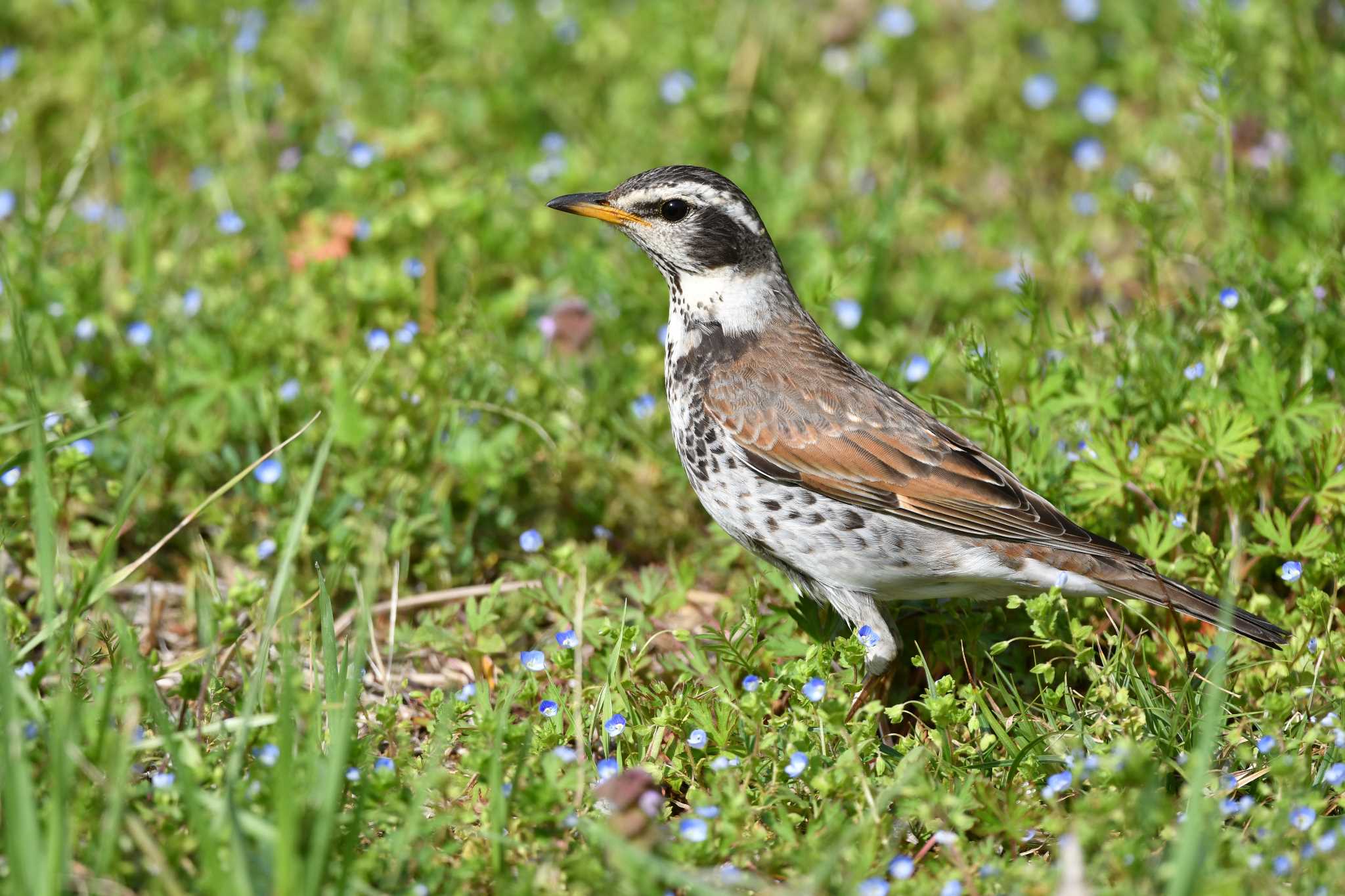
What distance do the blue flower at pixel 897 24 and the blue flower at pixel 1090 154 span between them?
1552 millimetres

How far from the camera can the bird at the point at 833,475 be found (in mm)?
5383

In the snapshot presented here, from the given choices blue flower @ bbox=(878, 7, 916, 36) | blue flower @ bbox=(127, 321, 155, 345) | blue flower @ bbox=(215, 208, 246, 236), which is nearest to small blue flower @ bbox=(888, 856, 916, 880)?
blue flower @ bbox=(127, 321, 155, 345)

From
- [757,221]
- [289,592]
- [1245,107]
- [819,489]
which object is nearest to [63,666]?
[289,592]

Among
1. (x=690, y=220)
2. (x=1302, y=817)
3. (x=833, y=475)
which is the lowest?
(x=1302, y=817)

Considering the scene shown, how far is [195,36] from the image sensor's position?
8.66 m

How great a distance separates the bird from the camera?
17.7 feet

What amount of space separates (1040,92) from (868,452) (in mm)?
5025

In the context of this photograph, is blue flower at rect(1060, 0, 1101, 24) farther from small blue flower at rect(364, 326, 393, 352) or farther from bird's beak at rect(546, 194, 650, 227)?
small blue flower at rect(364, 326, 393, 352)

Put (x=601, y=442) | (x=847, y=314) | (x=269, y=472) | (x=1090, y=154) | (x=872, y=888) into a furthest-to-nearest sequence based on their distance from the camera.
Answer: (x=1090, y=154) → (x=847, y=314) → (x=601, y=442) → (x=269, y=472) → (x=872, y=888)

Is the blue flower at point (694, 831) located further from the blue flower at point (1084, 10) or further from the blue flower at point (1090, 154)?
the blue flower at point (1084, 10)

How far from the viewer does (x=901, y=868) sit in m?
4.08

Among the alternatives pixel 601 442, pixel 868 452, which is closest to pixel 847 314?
pixel 601 442

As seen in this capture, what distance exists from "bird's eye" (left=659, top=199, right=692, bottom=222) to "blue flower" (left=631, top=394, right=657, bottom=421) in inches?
47.4

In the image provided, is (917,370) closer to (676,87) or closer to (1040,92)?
(676,87)
